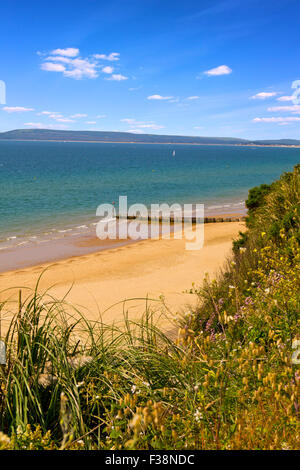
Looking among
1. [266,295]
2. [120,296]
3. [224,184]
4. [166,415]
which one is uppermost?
[224,184]

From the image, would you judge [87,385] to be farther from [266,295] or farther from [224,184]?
[224,184]

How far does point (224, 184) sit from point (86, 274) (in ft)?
147

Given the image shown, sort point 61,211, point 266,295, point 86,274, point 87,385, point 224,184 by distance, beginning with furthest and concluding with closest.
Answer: point 224,184
point 61,211
point 86,274
point 266,295
point 87,385

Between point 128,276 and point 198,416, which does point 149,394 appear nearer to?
point 198,416

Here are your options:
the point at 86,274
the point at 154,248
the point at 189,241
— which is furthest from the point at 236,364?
the point at 189,241

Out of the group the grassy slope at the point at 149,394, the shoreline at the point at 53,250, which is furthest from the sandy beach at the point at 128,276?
the grassy slope at the point at 149,394

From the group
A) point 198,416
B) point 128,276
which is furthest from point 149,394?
point 128,276

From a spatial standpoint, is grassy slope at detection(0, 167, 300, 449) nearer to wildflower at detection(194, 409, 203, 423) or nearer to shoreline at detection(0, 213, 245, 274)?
wildflower at detection(194, 409, 203, 423)

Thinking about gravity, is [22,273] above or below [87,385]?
below

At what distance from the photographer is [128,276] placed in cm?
1538

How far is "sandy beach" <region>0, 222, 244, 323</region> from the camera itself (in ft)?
37.3

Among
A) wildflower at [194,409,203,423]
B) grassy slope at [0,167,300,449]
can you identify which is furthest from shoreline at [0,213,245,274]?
wildflower at [194,409,203,423]

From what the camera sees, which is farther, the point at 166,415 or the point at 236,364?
the point at 236,364
